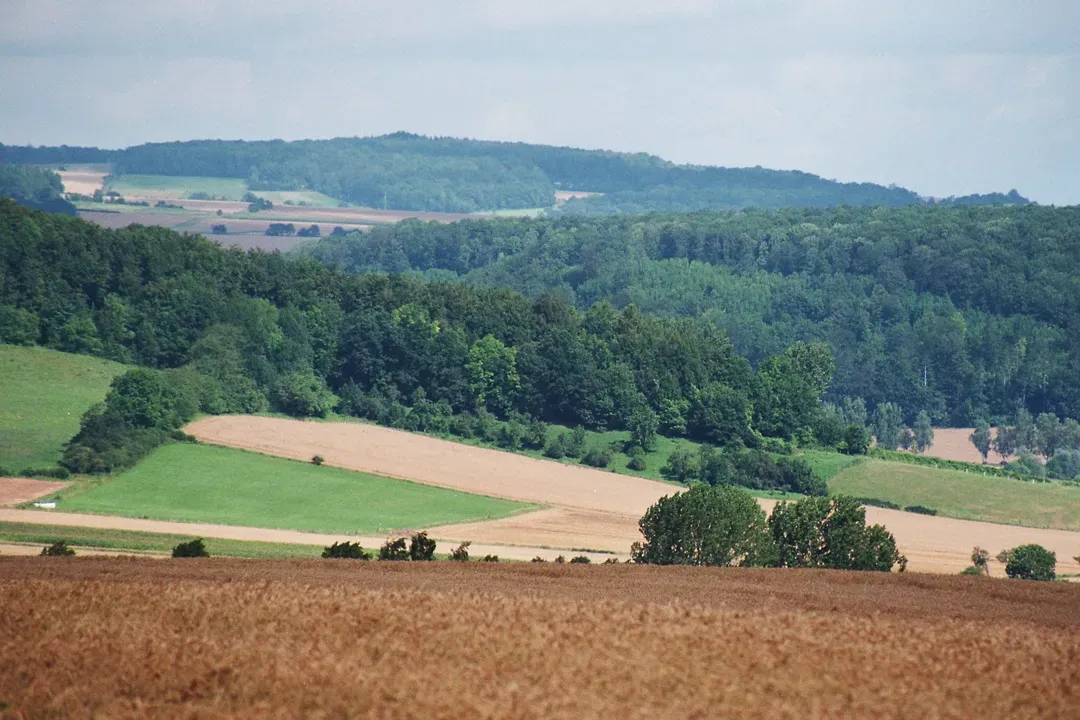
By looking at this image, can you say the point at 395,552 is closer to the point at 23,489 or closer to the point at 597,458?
the point at 23,489

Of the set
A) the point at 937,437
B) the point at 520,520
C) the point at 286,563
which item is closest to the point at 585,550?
the point at 520,520

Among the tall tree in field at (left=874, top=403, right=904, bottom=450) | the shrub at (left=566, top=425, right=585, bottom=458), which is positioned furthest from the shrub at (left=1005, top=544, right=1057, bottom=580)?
the tall tree in field at (left=874, top=403, right=904, bottom=450)

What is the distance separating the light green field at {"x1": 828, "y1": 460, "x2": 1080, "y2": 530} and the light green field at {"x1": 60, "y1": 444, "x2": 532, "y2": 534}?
31.5 metres

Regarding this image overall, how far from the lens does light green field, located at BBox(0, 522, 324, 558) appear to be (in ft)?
190

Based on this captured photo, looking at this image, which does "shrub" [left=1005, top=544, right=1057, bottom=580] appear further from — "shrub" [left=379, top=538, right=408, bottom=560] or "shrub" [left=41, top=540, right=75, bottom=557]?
"shrub" [left=41, top=540, right=75, bottom=557]

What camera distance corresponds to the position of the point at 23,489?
78688mm

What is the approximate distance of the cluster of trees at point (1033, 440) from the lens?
150 m

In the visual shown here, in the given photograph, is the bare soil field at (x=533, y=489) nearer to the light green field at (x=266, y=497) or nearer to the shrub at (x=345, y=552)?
the light green field at (x=266, y=497)

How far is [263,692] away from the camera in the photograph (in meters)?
21.3

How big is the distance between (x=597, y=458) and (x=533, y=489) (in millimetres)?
15599

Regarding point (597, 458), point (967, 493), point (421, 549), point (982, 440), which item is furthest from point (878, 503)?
point (982, 440)

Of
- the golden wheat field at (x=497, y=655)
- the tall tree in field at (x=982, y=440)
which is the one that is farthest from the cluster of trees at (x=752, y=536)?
the tall tree in field at (x=982, y=440)

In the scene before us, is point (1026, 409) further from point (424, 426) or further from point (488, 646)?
point (488, 646)

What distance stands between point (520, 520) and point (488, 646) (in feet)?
193
